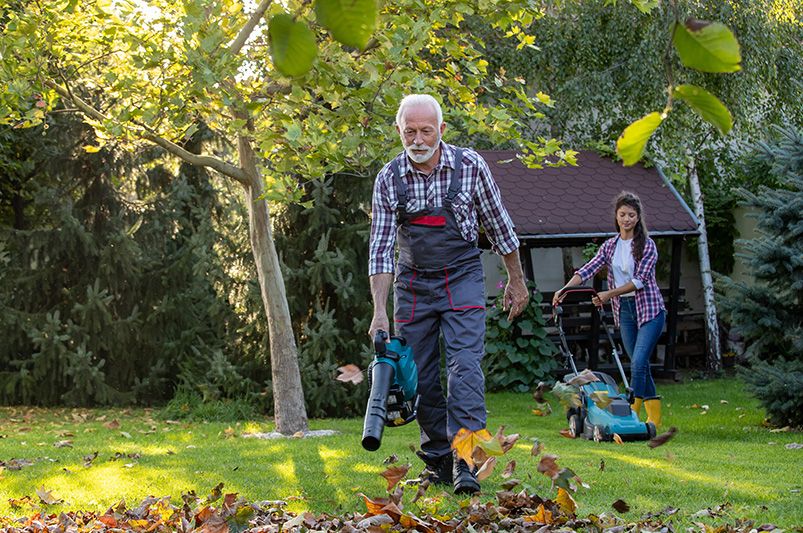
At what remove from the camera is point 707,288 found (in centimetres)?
1669

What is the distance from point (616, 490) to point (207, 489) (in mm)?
2025

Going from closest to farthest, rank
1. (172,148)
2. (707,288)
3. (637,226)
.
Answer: (637,226) < (172,148) < (707,288)

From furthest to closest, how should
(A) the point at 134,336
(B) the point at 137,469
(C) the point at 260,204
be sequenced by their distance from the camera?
(A) the point at 134,336 → (C) the point at 260,204 → (B) the point at 137,469

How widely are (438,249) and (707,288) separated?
12503 millimetres

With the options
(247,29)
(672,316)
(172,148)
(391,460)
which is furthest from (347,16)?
(672,316)

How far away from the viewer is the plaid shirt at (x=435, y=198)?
4.98m

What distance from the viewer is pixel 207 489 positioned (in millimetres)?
5695

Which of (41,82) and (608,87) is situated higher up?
(608,87)

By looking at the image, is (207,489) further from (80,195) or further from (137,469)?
(80,195)

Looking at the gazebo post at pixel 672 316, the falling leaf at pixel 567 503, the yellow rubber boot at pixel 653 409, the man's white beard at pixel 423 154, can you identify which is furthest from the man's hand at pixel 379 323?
the gazebo post at pixel 672 316

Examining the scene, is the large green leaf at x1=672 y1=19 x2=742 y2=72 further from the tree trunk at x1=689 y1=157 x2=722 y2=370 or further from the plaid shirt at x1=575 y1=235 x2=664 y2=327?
the tree trunk at x1=689 y1=157 x2=722 y2=370

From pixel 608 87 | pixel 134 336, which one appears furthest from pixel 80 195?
pixel 608 87

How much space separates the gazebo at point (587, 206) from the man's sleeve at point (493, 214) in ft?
28.7

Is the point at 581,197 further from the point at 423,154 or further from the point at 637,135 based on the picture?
the point at 637,135
